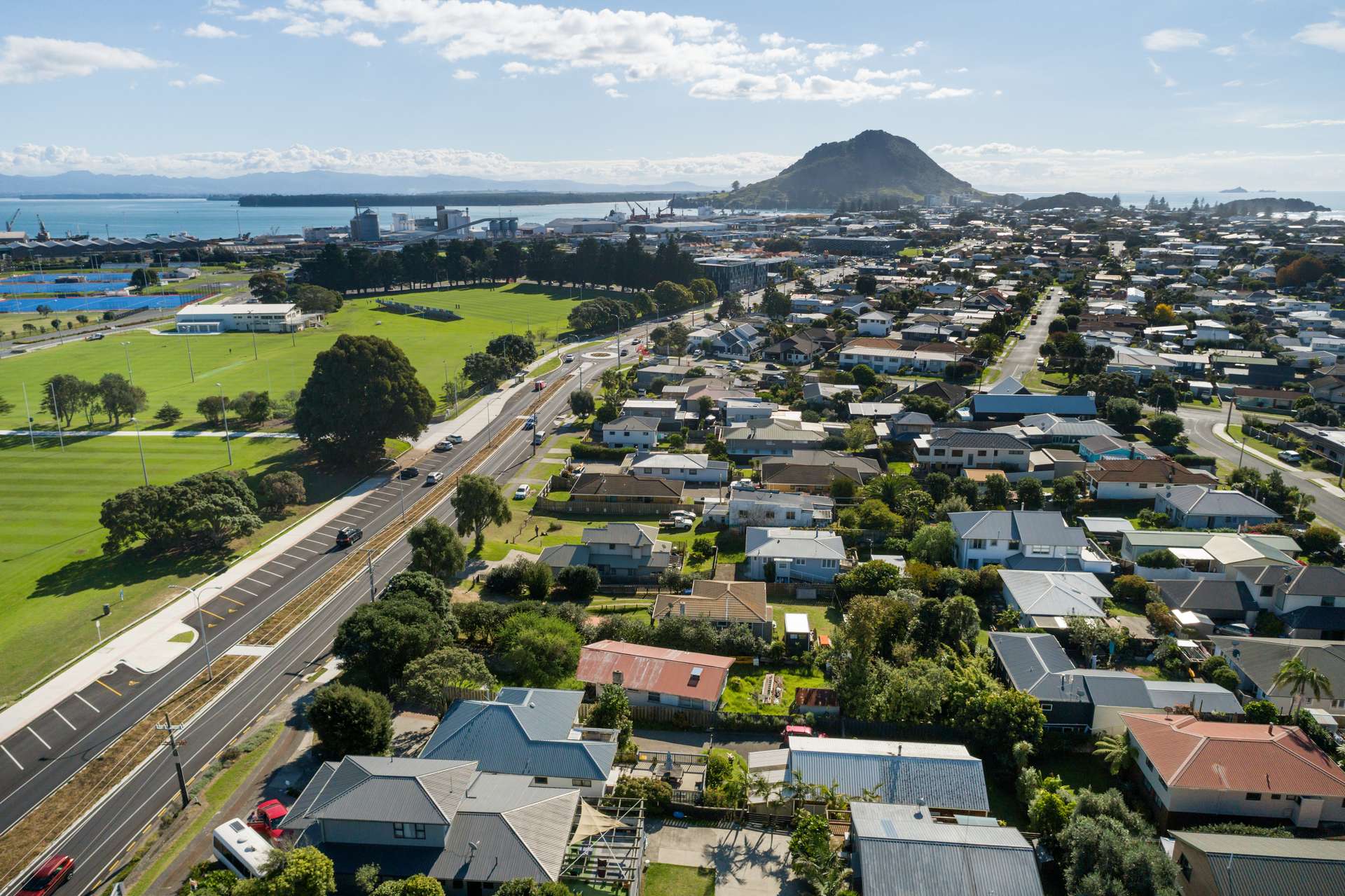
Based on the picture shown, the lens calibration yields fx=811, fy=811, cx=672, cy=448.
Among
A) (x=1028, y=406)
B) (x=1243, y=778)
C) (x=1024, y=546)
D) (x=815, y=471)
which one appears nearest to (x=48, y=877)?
(x=1243, y=778)

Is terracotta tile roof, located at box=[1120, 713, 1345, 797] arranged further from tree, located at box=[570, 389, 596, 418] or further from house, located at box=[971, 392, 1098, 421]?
tree, located at box=[570, 389, 596, 418]

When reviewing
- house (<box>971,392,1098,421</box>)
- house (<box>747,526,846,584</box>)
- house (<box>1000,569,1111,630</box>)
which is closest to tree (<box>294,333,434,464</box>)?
house (<box>747,526,846,584</box>)

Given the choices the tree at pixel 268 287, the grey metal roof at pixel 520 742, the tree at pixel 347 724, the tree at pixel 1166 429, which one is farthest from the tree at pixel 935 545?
the tree at pixel 268 287

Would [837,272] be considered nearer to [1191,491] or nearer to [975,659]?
[1191,491]

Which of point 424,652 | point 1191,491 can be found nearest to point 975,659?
point 424,652

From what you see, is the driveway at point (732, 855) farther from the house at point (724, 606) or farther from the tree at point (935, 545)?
the tree at point (935, 545)

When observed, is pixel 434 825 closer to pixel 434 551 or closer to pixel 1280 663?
pixel 434 551
